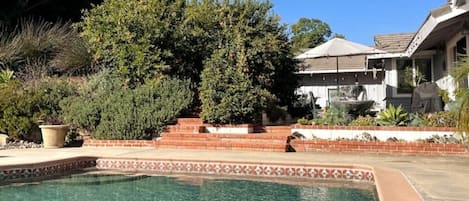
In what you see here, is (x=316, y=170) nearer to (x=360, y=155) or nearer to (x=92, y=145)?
(x=360, y=155)

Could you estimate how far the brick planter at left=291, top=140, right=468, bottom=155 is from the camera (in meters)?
9.74

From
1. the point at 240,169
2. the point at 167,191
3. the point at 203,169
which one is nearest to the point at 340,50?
the point at 240,169

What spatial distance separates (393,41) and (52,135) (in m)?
13.0

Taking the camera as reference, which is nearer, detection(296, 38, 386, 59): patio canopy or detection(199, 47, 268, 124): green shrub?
detection(199, 47, 268, 124): green shrub

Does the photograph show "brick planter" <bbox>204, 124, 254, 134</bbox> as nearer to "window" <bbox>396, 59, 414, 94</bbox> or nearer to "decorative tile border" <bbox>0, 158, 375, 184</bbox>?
"decorative tile border" <bbox>0, 158, 375, 184</bbox>

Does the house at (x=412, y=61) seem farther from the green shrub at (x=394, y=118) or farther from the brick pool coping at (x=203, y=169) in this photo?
the brick pool coping at (x=203, y=169)

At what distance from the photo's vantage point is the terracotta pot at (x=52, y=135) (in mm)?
12461

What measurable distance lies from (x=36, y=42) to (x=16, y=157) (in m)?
9.20

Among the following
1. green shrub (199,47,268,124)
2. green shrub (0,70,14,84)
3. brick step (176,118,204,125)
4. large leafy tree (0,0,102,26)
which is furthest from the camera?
large leafy tree (0,0,102,26)

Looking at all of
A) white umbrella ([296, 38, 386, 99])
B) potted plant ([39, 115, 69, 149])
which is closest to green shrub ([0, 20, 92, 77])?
potted plant ([39, 115, 69, 149])

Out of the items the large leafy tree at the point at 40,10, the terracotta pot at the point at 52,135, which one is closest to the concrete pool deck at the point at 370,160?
the terracotta pot at the point at 52,135

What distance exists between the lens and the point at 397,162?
875cm

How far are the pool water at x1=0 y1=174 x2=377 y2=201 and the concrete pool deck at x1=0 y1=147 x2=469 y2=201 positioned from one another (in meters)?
0.85

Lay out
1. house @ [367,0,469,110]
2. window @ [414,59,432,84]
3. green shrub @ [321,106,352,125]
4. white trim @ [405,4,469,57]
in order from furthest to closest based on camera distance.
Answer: window @ [414,59,432,84] → house @ [367,0,469,110] → green shrub @ [321,106,352,125] → white trim @ [405,4,469,57]
